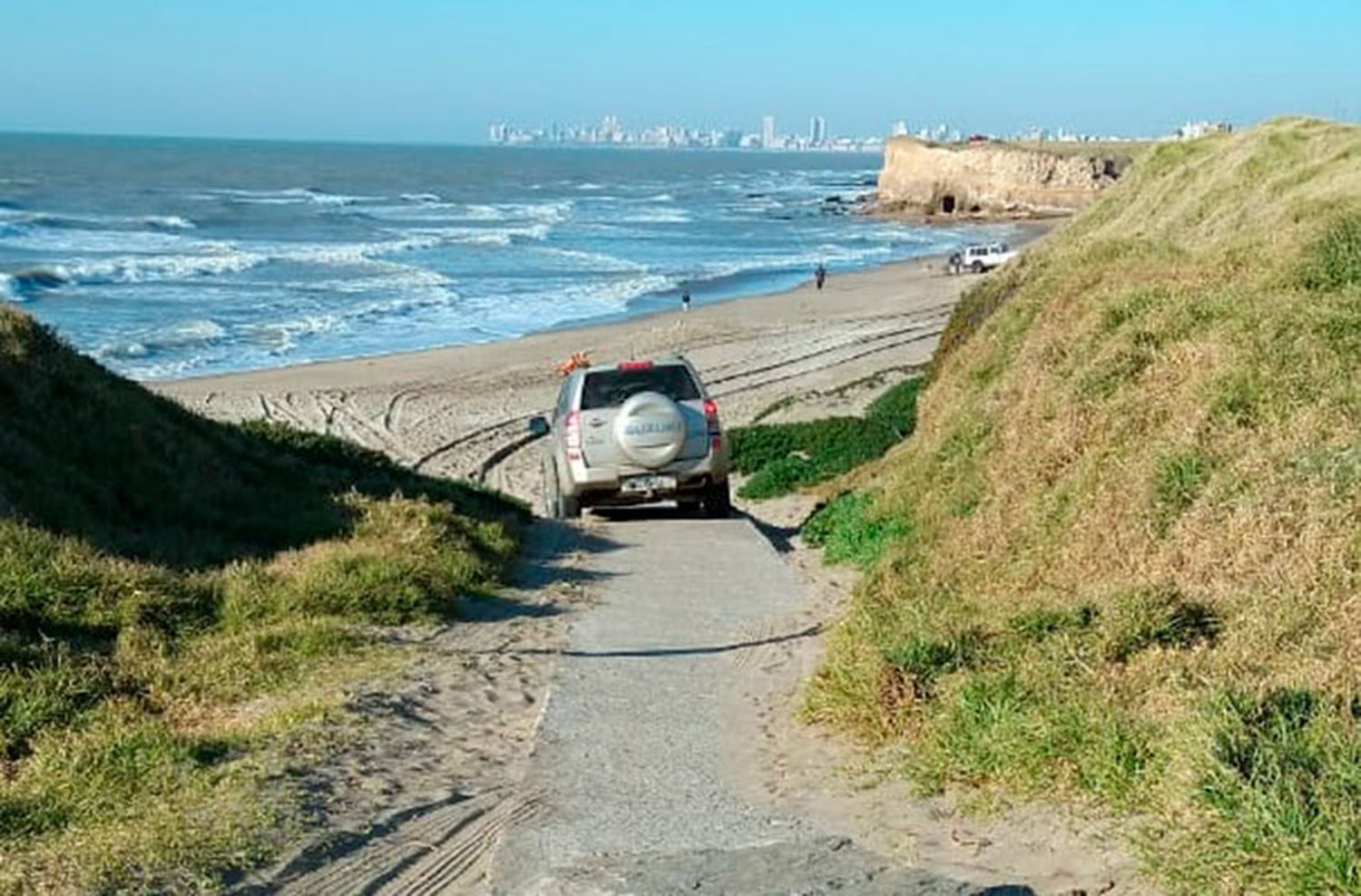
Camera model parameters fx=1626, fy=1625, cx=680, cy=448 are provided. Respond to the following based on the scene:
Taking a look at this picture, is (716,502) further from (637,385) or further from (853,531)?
(853,531)

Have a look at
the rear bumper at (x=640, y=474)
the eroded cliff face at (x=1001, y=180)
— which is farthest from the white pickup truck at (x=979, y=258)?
the eroded cliff face at (x=1001, y=180)

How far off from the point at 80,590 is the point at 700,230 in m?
74.0

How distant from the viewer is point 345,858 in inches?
225

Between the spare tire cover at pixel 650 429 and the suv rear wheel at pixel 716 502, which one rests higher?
the spare tire cover at pixel 650 429

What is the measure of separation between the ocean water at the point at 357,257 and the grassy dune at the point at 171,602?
2034 cm

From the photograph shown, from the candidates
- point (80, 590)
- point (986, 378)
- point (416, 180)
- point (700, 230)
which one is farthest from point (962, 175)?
point (80, 590)

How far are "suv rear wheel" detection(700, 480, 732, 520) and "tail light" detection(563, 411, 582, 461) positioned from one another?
1249mm

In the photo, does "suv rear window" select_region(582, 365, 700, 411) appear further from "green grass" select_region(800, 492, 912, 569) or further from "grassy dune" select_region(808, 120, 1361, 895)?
"grassy dune" select_region(808, 120, 1361, 895)

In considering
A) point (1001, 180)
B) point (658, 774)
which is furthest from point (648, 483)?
point (1001, 180)

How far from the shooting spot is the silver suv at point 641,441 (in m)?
14.6

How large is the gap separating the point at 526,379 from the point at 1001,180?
3029 inches

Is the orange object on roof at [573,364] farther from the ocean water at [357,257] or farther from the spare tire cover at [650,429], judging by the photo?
the spare tire cover at [650,429]

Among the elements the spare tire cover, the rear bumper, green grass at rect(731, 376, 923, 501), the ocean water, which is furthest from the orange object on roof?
the spare tire cover

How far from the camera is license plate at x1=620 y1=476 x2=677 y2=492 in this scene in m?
14.9
